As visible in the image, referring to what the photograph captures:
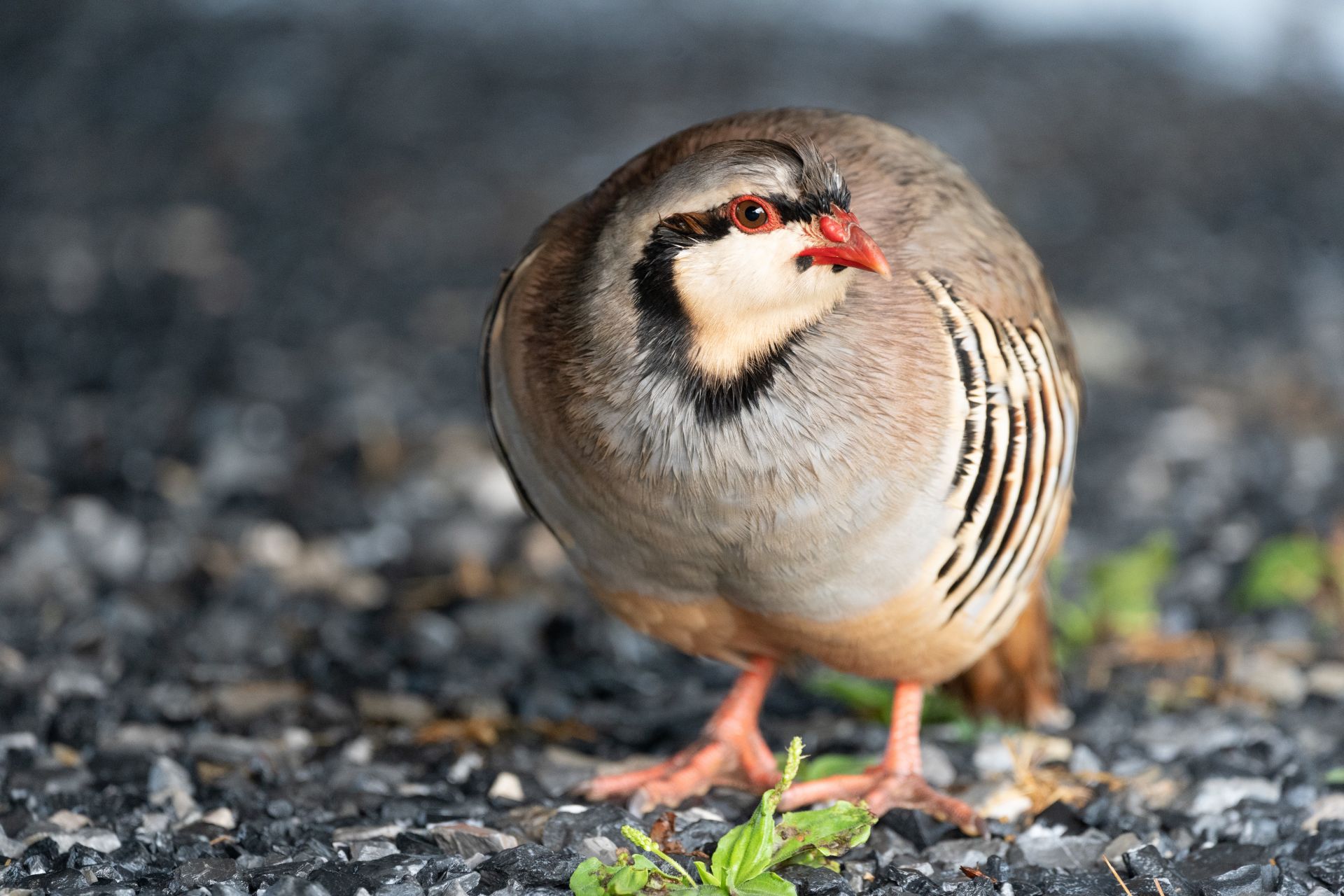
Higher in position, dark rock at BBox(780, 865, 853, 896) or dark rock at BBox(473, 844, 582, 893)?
dark rock at BBox(780, 865, 853, 896)

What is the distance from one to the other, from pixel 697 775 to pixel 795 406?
1.18m

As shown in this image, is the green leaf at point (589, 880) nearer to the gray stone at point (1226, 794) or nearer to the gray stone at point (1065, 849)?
the gray stone at point (1065, 849)

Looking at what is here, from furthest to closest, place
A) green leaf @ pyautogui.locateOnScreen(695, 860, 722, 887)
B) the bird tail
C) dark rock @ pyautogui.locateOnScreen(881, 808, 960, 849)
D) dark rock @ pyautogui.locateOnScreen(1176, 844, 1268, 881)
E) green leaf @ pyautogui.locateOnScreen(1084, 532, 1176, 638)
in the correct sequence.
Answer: green leaf @ pyautogui.locateOnScreen(1084, 532, 1176, 638) → the bird tail → dark rock @ pyautogui.locateOnScreen(881, 808, 960, 849) → dark rock @ pyautogui.locateOnScreen(1176, 844, 1268, 881) → green leaf @ pyautogui.locateOnScreen(695, 860, 722, 887)

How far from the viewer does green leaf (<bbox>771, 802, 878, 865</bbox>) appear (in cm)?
291

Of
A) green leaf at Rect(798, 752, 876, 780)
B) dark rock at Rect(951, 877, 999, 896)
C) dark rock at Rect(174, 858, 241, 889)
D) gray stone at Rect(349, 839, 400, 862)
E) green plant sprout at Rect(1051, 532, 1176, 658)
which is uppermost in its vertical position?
green plant sprout at Rect(1051, 532, 1176, 658)

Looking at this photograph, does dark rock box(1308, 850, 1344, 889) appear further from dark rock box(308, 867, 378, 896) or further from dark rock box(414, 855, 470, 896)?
dark rock box(308, 867, 378, 896)

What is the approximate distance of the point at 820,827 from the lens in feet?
9.59

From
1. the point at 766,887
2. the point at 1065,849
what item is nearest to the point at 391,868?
the point at 766,887

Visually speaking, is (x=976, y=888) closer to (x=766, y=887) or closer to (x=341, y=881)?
(x=766, y=887)

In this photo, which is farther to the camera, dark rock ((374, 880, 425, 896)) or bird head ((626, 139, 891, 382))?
dark rock ((374, 880, 425, 896))

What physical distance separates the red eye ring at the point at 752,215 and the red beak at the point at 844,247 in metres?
0.09

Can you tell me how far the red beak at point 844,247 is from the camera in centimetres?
275

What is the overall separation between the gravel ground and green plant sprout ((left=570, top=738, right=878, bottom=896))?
0.44 ft

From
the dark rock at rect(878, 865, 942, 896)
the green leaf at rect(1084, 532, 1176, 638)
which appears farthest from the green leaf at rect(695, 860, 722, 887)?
the green leaf at rect(1084, 532, 1176, 638)
